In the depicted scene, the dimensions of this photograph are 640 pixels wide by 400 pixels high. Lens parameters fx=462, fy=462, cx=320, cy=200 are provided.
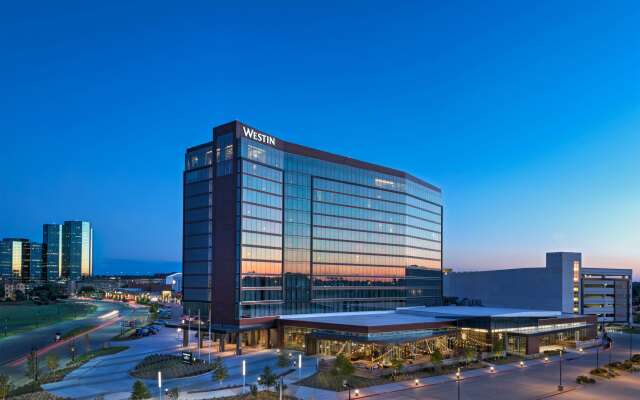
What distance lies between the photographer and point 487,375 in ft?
192

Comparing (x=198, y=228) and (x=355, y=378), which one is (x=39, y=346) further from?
(x=355, y=378)

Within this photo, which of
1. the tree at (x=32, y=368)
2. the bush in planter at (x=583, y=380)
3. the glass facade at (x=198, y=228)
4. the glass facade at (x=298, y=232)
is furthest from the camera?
the glass facade at (x=198, y=228)

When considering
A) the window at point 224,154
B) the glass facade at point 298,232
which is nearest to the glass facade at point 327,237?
the glass facade at point 298,232

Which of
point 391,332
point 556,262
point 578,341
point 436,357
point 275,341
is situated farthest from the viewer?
point 556,262

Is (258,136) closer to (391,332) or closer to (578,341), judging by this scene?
(391,332)

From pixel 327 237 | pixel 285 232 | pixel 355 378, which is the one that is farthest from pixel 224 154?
pixel 355 378

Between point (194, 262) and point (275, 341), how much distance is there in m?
20.4

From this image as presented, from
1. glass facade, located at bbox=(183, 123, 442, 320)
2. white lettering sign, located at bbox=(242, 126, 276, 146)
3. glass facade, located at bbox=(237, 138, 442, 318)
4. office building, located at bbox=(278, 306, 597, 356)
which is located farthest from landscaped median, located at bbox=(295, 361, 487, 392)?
white lettering sign, located at bbox=(242, 126, 276, 146)

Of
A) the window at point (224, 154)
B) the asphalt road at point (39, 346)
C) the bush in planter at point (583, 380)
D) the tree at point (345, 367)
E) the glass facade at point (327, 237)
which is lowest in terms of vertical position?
the asphalt road at point (39, 346)

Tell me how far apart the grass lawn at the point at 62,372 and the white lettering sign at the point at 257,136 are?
42.3 m

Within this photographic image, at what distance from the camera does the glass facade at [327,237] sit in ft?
263

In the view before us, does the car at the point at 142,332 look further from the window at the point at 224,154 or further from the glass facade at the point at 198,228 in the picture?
the window at the point at 224,154

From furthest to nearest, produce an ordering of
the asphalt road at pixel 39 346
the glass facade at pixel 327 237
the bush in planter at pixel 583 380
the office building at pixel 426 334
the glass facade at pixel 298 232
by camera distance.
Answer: the glass facade at pixel 327 237 < the glass facade at pixel 298 232 < the asphalt road at pixel 39 346 < the office building at pixel 426 334 < the bush in planter at pixel 583 380

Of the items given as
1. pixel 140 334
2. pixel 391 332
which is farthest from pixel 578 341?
pixel 140 334
